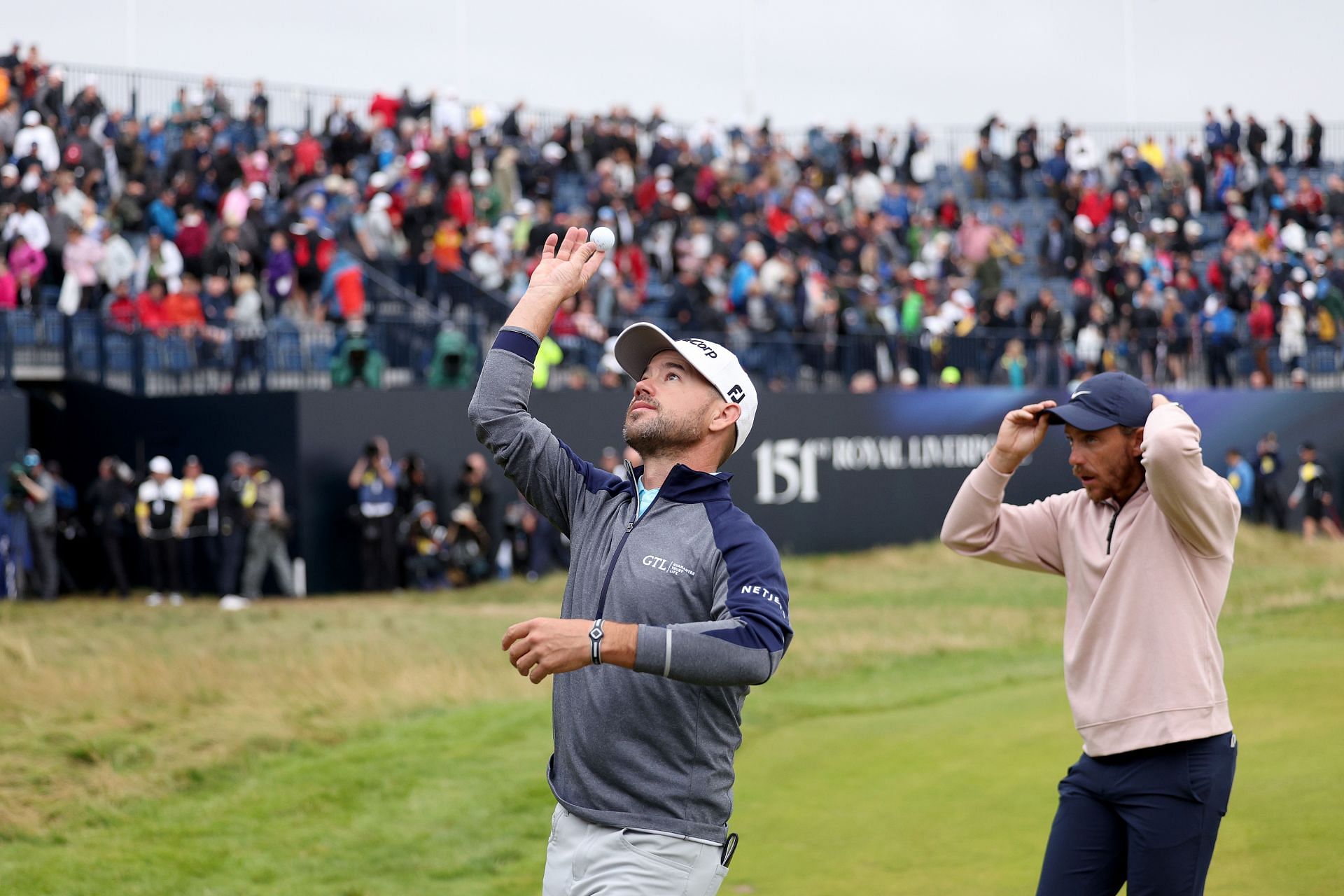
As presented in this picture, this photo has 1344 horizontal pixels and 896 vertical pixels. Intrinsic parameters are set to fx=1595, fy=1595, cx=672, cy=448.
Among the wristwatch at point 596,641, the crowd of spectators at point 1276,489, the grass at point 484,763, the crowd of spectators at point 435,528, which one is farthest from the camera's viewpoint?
the crowd of spectators at point 1276,489

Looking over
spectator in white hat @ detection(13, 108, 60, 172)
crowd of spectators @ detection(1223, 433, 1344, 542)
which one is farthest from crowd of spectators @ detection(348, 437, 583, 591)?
crowd of spectators @ detection(1223, 433, 1344, 542)

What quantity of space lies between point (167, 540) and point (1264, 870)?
16308 millimetres

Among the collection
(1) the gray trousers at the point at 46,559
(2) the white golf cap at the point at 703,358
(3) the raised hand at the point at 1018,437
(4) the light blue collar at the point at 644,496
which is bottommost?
(1) the gray trousers at the point at 46,559

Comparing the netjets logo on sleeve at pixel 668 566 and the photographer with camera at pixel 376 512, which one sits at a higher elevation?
the netjets logo on sleeve at pixel 668 566

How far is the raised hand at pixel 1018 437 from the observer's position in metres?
4.89

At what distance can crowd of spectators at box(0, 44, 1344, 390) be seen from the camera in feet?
70.9

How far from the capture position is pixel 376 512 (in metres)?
20.4

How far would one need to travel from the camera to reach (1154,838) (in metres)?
4.39

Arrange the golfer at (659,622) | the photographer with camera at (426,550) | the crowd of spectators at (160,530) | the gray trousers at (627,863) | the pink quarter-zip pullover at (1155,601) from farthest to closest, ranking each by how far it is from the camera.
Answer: the photographer with camera at (426,550), the crowd of spectators at (160,530), the pink quarter-zip pullover at (1155,601), the gray trousers at (627,863), the golfer at (659,622)

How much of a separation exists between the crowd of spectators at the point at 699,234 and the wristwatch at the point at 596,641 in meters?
18.0

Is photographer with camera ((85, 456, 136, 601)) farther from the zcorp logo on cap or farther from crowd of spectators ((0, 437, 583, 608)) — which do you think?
the zcorp logo on cap

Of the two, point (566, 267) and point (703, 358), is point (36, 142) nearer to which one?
point (566, 267)

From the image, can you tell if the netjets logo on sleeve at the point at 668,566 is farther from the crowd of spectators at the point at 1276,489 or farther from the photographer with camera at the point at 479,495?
the crowd of spectators at the point at 1276,489

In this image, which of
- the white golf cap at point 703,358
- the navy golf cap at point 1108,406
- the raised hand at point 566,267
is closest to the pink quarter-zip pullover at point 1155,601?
the navy golf cap at point 1108,406
